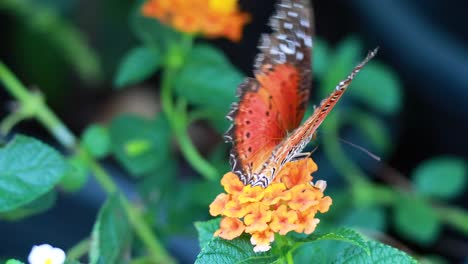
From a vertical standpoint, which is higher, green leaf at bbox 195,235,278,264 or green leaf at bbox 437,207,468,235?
green leaf at bbox 437,207,468,235

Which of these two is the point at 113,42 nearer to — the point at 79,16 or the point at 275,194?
the point at 79,16

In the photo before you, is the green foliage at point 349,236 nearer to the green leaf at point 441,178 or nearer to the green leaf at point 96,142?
the green leaf at point 96,142

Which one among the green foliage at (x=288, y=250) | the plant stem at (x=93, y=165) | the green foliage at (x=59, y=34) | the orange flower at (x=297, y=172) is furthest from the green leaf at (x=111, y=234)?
the green foliage at (x=59, y=34)

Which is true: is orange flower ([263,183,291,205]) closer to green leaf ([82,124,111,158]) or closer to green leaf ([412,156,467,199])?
green leaf ([82,124,111,158])

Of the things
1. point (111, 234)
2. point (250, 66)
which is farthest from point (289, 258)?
point (250, 66)

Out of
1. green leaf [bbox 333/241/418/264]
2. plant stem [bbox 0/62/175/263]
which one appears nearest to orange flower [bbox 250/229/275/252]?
green leaf [bbox 333/241/418/264]
